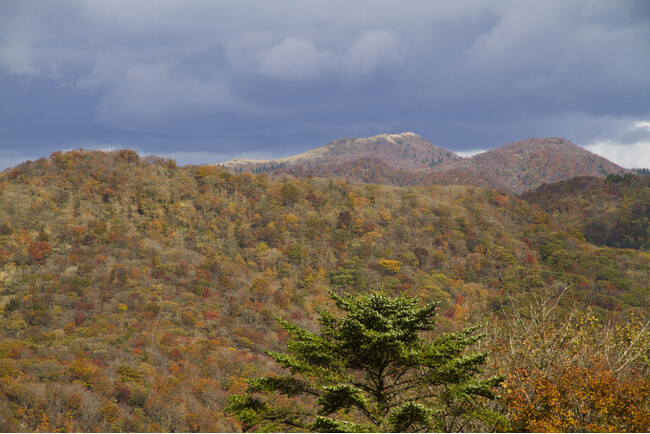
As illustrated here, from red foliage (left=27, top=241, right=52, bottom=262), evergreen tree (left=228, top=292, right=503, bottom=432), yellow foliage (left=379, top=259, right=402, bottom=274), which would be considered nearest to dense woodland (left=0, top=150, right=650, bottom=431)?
red foliage (left=27, top=241, right=52, bottom=262)

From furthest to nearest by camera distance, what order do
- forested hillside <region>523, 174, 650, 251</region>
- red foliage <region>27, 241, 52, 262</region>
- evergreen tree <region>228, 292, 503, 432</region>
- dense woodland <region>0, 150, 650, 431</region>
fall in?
forested hillside <region>523, 174, 650, 251</region>
red foliage <region>27, 241, 52, 262</region>
dense woodland <region>0, 150, 650, 431</region>
evergreen tree <region>228, 292, 503, 432</region>

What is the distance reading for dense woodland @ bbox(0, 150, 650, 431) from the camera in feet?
67.9

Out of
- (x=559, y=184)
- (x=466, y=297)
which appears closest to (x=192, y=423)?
(x=466, y=297)

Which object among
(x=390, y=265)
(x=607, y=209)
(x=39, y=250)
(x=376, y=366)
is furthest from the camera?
(x=607, y=209)

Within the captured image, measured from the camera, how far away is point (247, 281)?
79.2 meters

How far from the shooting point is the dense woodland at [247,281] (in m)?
20.7

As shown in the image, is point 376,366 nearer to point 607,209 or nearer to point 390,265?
point 390,265

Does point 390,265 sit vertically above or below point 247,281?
above

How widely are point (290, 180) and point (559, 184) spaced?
10987 cm

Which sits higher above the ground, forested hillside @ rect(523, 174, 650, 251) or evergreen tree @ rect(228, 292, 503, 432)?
forested hillside @ rect(523, 174, 650, 251)

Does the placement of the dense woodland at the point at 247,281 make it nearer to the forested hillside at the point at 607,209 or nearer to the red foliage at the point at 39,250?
the red foliage at the point at 39,250

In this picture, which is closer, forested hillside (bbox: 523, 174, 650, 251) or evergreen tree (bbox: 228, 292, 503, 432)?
evergreen tree (bbox: 228, 292, 503, 432)

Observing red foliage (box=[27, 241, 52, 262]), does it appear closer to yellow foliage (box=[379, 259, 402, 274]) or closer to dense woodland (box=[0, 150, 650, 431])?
dense woodland (box=[0, 150, 650, 431])

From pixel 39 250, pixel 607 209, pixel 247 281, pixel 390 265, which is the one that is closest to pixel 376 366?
pixel 247 281
